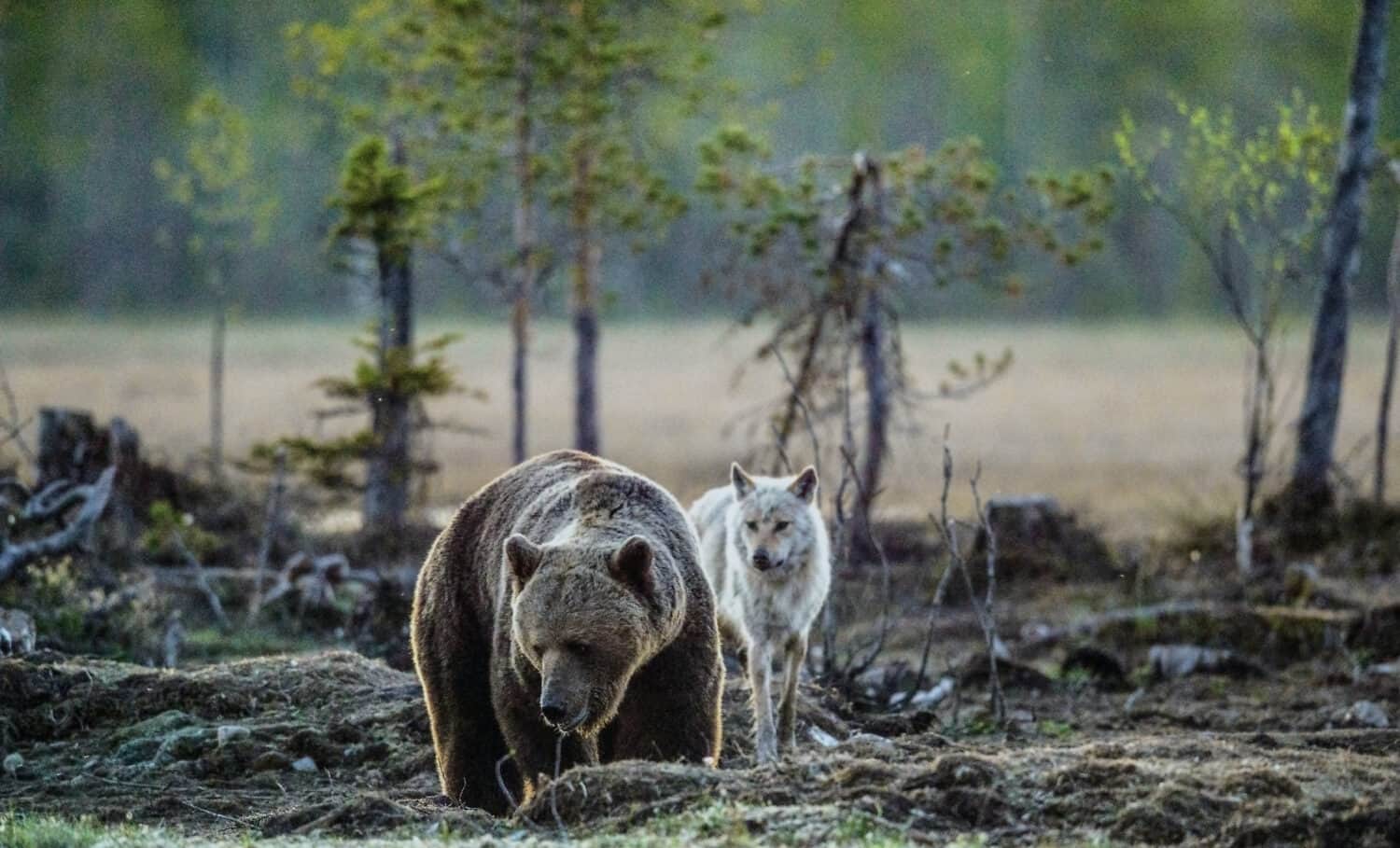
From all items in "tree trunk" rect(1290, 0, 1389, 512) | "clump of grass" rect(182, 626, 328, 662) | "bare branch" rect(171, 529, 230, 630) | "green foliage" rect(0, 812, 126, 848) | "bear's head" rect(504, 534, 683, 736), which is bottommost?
"clump of grass" rect(182, 626, 328, 662)

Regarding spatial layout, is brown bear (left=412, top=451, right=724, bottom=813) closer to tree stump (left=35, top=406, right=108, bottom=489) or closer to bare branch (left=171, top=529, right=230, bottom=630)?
bare branch (left=171, top=529, right=230, bottom=630)

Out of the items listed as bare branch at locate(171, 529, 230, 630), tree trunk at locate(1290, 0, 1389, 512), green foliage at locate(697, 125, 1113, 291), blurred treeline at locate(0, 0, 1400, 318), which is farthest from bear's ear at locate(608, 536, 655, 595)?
blurred treeline at locate(0, 0, 1400, 318)

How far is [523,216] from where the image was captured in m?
21.9

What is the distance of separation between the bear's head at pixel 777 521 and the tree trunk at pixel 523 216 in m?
11.2

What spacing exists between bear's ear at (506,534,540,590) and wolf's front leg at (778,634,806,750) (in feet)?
9.49

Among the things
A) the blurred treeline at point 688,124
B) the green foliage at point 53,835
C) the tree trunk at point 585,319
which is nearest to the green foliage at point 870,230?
the tree trunk at point 585,319

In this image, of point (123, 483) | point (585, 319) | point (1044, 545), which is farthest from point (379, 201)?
point (1044, 545)

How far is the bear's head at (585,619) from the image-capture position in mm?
7258

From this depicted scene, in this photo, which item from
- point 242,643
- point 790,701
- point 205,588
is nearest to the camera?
point 790,701

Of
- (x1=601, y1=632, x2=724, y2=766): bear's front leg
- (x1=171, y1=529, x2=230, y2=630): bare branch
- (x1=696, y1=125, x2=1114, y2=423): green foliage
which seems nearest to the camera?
(x1=601, y1=632, x2=724, y2=766): bear's front leg

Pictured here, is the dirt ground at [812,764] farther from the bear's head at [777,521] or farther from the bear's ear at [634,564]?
the bear's head at [777,521]

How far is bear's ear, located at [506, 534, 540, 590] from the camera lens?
7449 mm

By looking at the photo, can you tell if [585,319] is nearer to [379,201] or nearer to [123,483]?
[379,201]

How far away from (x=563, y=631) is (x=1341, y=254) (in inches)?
559
